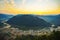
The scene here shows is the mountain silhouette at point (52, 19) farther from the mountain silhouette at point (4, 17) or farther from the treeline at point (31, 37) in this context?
the mountain silhouette at point (4, 17)

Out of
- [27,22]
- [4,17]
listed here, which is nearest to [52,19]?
[27,22]

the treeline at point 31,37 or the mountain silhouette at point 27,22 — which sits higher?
the mountain silhouette at point 27,22

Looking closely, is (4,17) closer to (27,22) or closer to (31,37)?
(27,22)

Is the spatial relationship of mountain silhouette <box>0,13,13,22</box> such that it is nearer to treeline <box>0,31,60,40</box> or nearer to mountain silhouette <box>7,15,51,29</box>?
mountain silhouette <box>7,15,51,29</box>

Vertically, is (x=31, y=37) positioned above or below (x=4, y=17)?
below

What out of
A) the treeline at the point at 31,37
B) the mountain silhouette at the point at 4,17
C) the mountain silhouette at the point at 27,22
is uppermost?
the mountain silhouette at the point at 4,17

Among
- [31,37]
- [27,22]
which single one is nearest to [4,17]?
[27,22]

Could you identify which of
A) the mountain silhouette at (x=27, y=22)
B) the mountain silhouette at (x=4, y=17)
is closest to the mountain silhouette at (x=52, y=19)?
the mountain silhouette at (x=27, y=22)

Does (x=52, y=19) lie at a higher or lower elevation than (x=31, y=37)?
higher
